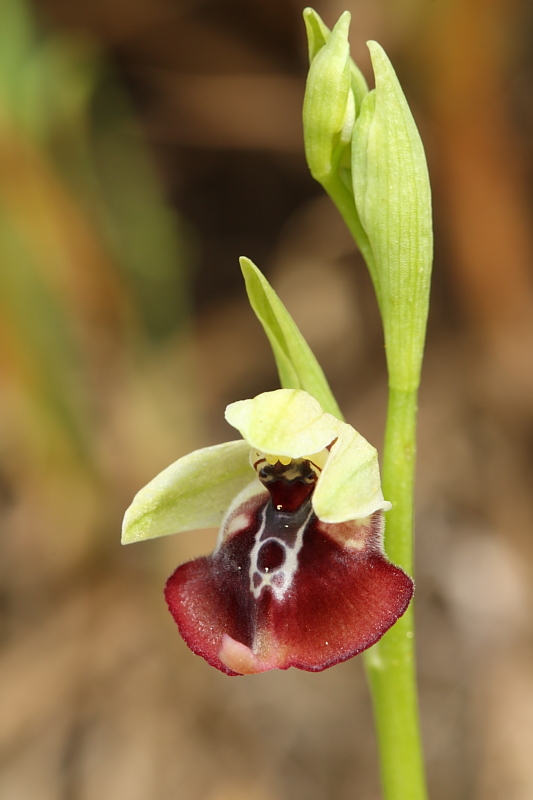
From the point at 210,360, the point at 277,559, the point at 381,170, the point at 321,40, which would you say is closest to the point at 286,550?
the point at 277,559

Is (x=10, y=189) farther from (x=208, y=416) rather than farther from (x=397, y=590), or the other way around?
(x=397, y=590)

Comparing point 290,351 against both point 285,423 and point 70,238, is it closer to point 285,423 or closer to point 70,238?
point 285,423

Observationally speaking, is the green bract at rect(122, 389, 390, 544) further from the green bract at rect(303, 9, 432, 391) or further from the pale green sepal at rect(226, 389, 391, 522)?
the green bract at rect(303, 9, 432, 391)

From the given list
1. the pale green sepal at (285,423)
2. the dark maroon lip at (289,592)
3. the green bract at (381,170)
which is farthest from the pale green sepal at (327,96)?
the dark maroon lip at (289,592)

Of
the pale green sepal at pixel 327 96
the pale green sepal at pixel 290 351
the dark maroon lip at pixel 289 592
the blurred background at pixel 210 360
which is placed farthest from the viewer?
the blurred background at pixel 210 360

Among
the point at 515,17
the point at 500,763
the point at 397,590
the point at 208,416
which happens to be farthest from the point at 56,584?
the point at 515,17

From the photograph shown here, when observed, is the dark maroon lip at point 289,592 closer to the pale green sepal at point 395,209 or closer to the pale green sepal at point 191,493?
the pale green sepal at point 191,493

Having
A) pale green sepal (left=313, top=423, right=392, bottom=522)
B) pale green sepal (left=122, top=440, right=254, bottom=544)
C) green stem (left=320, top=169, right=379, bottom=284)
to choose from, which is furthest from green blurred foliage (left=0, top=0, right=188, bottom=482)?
pale green sepal (left=313, top=423, right=392, bottom=522)
